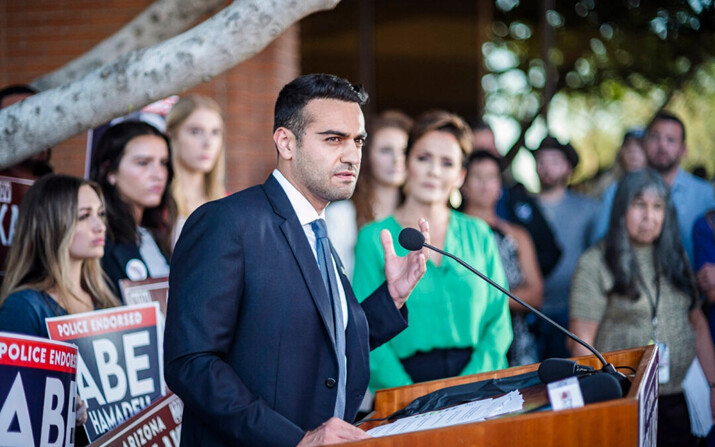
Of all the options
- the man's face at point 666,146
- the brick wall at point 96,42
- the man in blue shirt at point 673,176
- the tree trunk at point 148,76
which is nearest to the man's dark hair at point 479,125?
the man in blue shirt at point 673,176

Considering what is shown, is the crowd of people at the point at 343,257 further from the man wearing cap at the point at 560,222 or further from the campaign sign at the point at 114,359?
the campaign sign at the point at 114,359

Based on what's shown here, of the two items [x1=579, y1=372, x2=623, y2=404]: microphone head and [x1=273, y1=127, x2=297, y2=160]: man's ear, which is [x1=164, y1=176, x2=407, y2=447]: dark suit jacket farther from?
[x1=579, y1=372, x2=623, y2=404]: microphone head

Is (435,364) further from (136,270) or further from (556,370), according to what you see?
(556,370)

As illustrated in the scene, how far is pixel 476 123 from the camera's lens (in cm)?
715

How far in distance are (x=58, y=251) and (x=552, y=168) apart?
14.6 ft

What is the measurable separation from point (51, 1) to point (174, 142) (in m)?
3.43

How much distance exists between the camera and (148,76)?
11.1ft

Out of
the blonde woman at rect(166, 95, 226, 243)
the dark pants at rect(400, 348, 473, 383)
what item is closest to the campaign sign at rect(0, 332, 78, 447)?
the dark pants at rect(400, 348, 473, 383)

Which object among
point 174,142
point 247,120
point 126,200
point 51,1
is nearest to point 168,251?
point 126,200

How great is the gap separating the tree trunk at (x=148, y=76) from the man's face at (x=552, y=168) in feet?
13.4

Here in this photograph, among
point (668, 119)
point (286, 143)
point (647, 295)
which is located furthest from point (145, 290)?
point (668, 119)

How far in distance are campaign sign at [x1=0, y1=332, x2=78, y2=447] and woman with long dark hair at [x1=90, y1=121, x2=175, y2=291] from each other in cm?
132

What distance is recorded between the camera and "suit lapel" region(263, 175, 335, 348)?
263cm

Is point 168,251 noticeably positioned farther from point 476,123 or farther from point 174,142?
point 476,123
